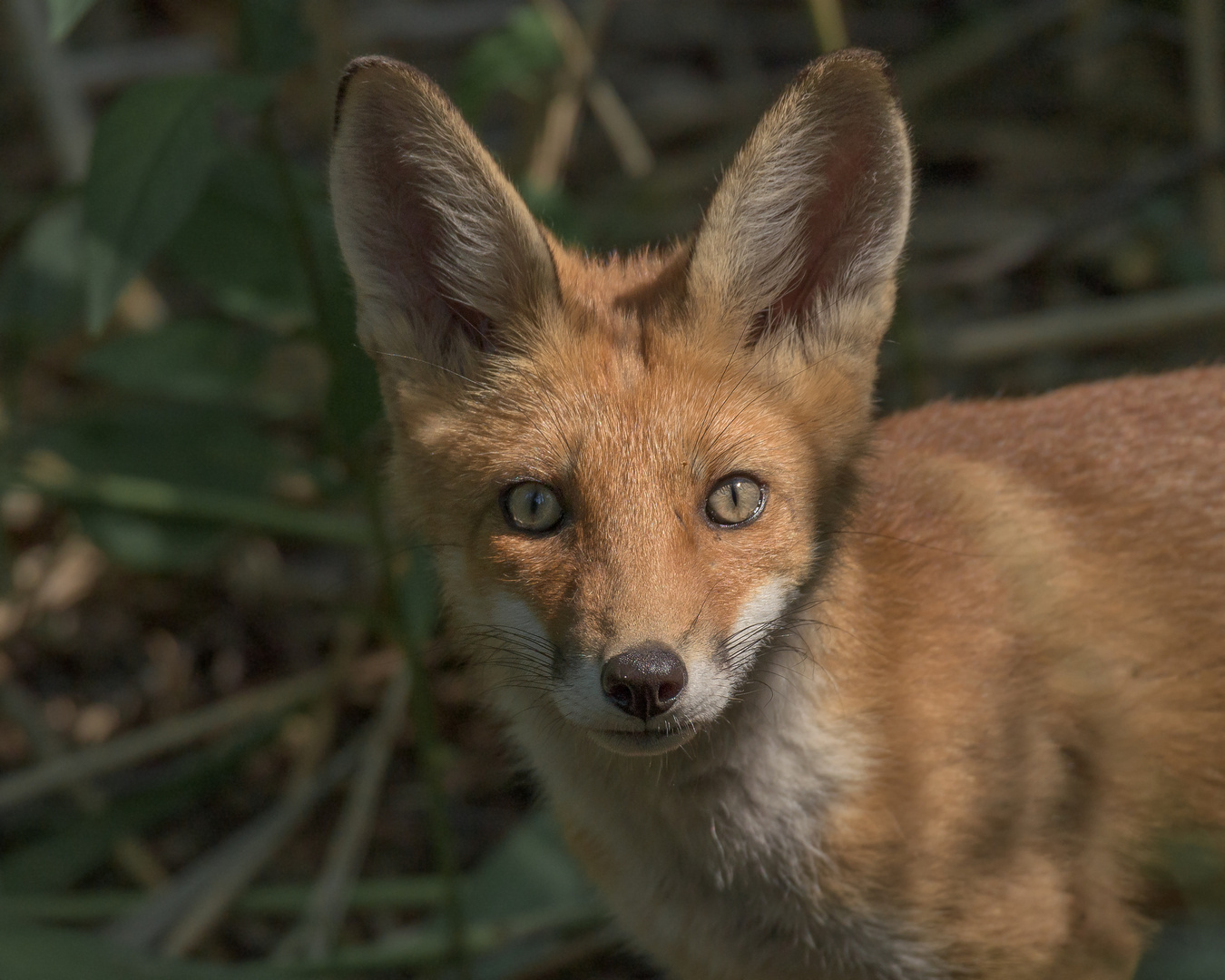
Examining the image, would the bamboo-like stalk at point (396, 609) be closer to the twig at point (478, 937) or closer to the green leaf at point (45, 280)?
the twig at point (478, 937)

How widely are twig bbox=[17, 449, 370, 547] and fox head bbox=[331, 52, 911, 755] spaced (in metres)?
1.79

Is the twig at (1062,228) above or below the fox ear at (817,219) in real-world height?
above

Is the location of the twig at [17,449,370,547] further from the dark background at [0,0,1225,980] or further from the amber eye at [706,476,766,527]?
the amber eye at [706,476,766,527]

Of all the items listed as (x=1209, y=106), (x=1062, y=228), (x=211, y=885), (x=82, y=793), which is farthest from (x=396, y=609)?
(x=1209, y=106)

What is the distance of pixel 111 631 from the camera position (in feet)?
16.7

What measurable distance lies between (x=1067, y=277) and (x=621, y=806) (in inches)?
152

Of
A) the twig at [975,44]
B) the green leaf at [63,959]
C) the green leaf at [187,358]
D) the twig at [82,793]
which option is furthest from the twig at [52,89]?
the twig at [975,44]

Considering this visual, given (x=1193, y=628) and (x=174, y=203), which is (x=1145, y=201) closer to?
(x=1193, y=628)

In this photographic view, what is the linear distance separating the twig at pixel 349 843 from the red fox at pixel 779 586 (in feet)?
4.72

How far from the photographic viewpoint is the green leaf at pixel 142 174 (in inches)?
102

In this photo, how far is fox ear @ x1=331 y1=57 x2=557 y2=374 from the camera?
2316mm

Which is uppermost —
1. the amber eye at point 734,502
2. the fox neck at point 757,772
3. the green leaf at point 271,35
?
the green leaf at point 271,35

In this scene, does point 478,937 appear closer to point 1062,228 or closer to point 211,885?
point 211,885

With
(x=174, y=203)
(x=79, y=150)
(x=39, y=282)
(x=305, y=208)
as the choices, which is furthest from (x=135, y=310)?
(x=174, y=203)
